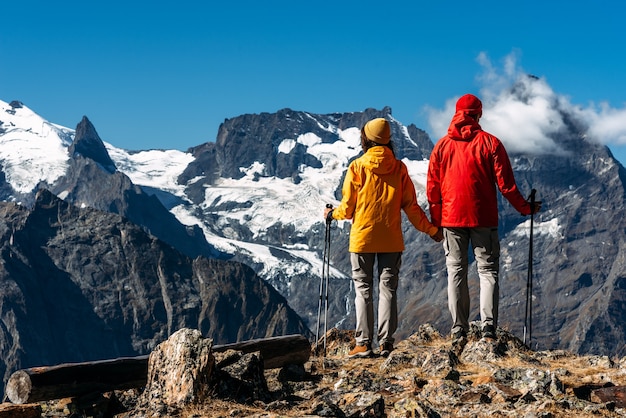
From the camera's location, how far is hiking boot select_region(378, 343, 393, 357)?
678 inches

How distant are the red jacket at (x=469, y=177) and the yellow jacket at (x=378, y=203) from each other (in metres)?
0.50

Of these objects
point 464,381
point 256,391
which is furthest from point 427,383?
Result: point 256,391

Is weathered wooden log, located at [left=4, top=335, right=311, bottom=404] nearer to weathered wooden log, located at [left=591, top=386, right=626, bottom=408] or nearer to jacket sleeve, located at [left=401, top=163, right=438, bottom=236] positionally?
jacket sleeve, located at [left=401, top=163, right=438, bottom=236]

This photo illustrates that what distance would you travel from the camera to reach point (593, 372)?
15.4 m


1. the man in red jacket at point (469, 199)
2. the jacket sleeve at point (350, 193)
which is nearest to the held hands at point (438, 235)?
the man in red jacket at point (469, 199)

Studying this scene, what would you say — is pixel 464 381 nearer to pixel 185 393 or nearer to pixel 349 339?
pixel 185 393

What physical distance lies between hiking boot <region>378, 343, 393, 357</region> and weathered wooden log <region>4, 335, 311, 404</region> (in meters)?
2.58

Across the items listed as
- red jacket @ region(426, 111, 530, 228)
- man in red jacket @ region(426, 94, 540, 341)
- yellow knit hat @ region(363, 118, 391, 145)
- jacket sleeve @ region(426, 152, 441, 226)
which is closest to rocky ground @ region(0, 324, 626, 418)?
man in red jacket @ region(426, 94, 540, 341)

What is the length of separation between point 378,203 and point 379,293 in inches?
68.2

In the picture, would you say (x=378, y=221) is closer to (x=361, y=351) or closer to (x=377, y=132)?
(x=377, y=132)

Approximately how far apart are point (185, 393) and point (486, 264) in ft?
23.0

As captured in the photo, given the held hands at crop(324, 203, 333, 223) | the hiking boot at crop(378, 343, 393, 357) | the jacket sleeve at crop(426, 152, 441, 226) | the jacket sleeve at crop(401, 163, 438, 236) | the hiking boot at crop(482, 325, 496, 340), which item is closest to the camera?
the hiking boot at crop(482, 325, 496, 340)

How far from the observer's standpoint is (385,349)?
57.0 ft

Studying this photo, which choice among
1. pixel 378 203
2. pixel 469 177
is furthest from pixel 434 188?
pixel 378 203
